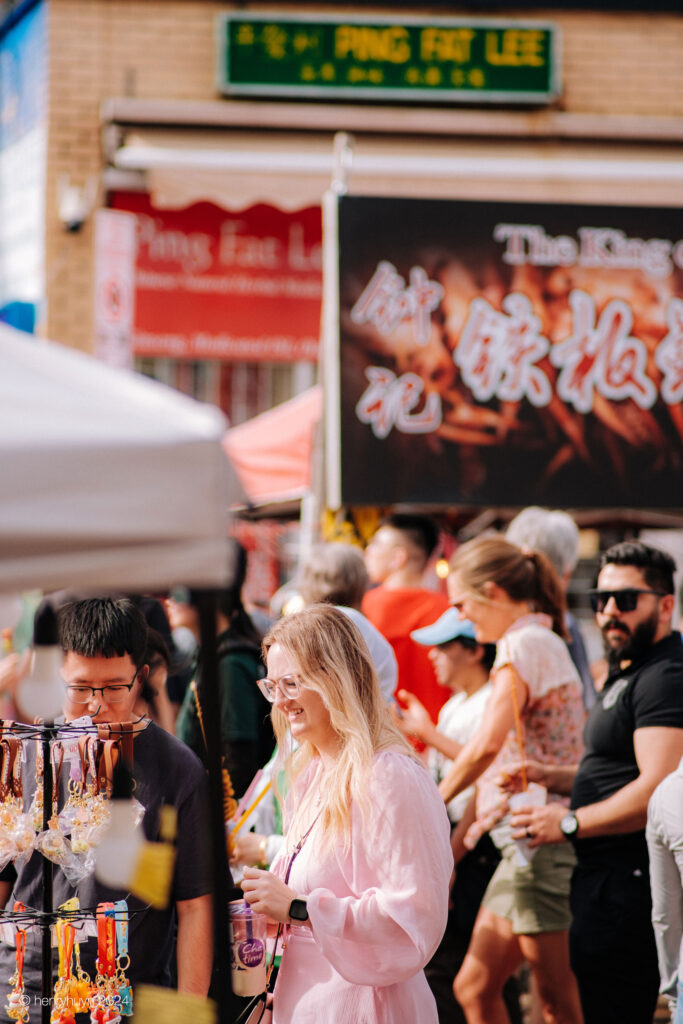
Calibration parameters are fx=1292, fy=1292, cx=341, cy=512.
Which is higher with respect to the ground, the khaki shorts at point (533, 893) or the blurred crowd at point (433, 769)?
the blurred crowd at point (433, 769)

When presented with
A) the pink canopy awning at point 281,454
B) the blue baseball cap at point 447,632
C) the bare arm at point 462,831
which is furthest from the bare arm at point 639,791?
the pink canopy awning at point 281,454

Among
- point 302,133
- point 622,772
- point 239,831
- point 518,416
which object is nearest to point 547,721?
point 622,772

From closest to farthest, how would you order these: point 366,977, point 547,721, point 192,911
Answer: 1. point 366,977
2. point 192,911
3. point 547,721

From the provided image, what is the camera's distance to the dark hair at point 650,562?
3.84 m

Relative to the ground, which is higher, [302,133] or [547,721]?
[302,133]

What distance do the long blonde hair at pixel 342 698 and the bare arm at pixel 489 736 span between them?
1307mm

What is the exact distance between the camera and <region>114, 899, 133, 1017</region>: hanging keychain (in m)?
2.62

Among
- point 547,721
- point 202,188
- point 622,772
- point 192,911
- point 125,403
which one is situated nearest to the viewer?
point 125,403

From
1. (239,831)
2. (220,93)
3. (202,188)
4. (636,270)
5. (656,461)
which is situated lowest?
(239,831)

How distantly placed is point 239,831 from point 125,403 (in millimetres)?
1896

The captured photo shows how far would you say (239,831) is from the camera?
3473 mm

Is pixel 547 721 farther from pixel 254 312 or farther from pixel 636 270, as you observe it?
pixel 254 312

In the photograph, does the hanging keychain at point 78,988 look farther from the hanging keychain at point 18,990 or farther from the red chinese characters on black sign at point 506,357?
the red chinese characters on black sign at point 506,357

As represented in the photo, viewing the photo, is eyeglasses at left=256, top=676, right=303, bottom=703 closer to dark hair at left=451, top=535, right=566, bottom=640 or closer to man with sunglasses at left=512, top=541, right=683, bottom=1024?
man with sunglasses at left=512, top=541, right=683, bottom=1024
